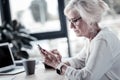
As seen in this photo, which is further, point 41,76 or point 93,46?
point 41,76

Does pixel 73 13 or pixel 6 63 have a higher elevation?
pixel 73 13

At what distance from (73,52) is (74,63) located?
1.34 m

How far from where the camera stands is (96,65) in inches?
61.1

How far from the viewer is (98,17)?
1.72 m

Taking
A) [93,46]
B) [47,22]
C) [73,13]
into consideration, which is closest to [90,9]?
[73,13]

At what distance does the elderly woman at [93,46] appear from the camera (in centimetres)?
156

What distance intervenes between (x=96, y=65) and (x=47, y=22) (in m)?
1.97

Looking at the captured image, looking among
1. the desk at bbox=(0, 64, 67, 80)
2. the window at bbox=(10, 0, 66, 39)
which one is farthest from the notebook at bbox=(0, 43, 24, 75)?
the window at bbox=(10, 0, 66, 39)

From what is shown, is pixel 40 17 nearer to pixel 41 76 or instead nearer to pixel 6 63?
pixel 6 63

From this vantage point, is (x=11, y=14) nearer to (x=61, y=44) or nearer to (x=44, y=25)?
(x=44, y=25)

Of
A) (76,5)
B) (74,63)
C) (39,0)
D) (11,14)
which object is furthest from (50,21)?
(76,5)

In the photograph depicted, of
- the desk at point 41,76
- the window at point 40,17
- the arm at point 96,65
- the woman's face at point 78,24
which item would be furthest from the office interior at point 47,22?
the arm at point 96,65

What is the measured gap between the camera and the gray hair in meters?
1.68

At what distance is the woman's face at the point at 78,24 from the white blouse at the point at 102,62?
0.39ft
